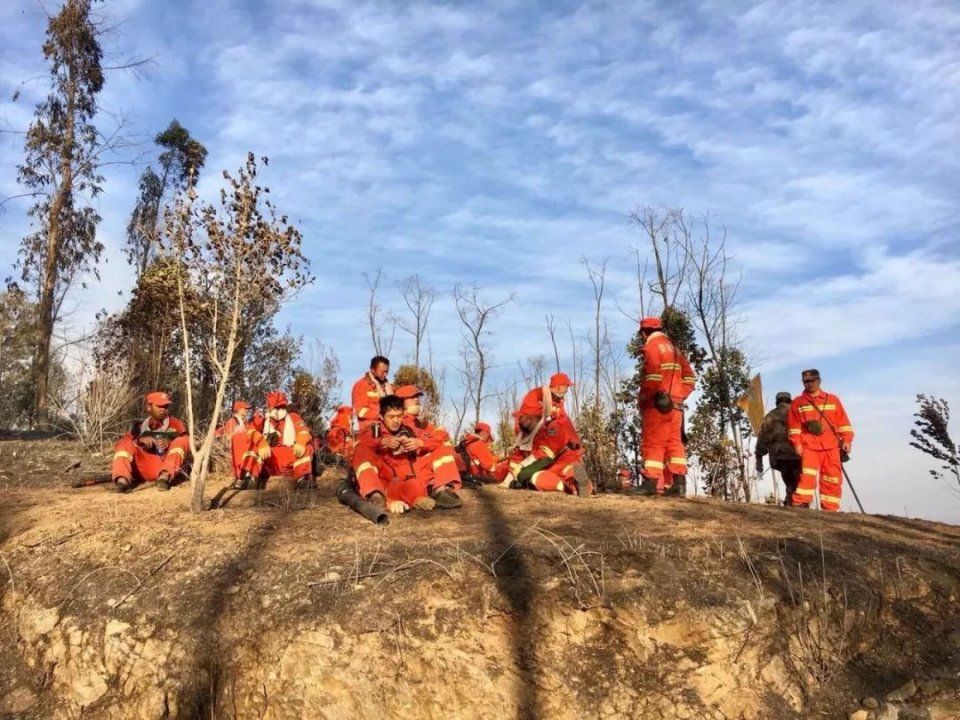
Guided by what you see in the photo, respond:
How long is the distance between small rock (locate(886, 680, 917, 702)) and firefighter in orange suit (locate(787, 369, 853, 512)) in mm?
4460

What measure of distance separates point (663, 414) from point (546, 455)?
145 centimetres

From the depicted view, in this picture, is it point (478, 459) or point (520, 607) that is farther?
point (478, 459)

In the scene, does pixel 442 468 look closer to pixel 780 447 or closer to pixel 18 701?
pixel 18 701

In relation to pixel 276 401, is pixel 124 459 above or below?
below

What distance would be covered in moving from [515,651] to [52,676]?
3.12 metres

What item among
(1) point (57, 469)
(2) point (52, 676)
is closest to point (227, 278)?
(2) point (52, 676)

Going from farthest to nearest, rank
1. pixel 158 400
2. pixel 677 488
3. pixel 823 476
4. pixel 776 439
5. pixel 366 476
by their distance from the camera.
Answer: pixel 776 439, pixel 158 400, pixel 823 476, pixel 677 488, pixel 366 476

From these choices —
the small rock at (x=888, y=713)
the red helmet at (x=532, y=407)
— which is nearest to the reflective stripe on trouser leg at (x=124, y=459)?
the red helmet at (x=532, y=407)

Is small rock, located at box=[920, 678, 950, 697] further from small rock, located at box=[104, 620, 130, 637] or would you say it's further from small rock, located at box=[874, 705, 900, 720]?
small rock, located at box=[104, 620, 130, 637]

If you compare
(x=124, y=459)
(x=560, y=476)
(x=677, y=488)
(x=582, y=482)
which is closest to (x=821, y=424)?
(x=677, y=488)

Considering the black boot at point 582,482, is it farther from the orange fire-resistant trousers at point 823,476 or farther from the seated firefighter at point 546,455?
the orange fire-resistant trousers at point 823,476

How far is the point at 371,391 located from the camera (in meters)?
8.98

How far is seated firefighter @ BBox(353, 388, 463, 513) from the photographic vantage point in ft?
21.7

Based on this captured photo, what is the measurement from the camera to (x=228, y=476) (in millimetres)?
9742
